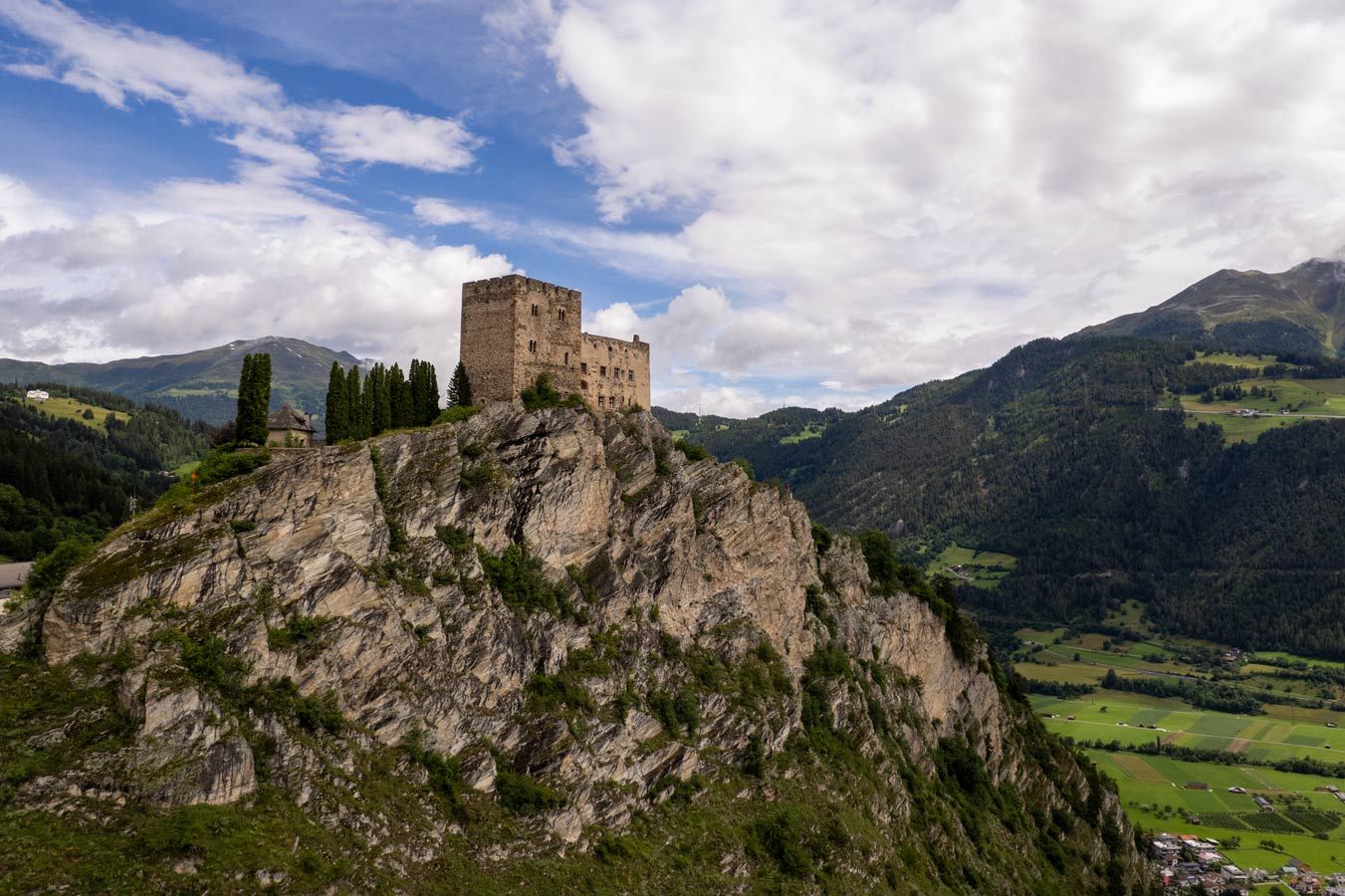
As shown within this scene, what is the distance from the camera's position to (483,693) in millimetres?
54125

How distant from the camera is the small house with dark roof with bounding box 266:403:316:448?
65819 millimetres

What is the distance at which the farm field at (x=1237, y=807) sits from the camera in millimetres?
148000

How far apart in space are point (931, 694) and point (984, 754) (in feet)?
36.2

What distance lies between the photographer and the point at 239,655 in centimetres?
4453

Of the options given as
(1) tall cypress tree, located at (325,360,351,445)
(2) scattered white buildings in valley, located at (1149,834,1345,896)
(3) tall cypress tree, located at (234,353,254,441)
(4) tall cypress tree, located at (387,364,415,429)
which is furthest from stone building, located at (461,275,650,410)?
(2) scattered white buildings in valley, located at (1149,834,1345,896)

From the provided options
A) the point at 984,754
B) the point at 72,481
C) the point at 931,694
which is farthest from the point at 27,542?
the point at 984,754

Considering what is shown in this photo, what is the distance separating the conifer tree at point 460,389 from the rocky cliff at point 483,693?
8.80 meters

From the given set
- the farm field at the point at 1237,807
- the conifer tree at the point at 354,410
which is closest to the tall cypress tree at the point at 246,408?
the conifer tree at the point at 354,410

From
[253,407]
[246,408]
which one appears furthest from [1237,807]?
[246,408]

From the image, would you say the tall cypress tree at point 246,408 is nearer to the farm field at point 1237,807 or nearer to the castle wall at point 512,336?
the castle wall at point 512,336

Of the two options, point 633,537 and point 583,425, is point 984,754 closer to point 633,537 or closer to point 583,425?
point 633,537

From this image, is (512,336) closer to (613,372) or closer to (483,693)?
(613,372)

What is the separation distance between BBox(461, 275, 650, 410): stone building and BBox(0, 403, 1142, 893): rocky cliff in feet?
22.1

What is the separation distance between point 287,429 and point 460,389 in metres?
15.2
